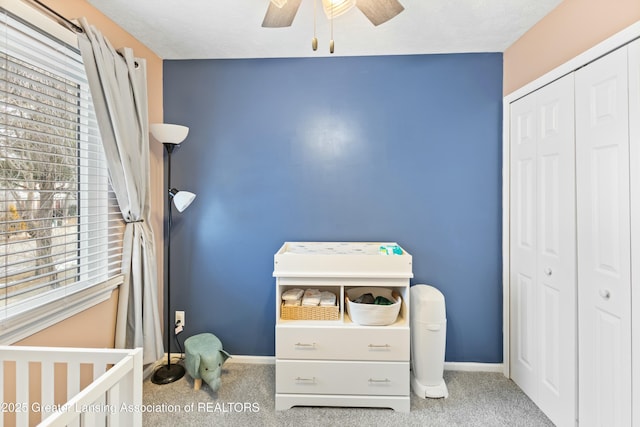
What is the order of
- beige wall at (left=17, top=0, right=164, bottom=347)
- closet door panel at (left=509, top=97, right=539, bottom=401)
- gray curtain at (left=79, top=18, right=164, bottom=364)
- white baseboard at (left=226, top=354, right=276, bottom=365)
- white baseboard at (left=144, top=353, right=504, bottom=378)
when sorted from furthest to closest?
1. white baseboard at (left=226, top=354, right=276, bottom=365)
2. white baseboard at (left=144, top=353, right=504, bottom=378)
3. closet door panel at (left=509, top=97, right=539, bottom=401)
4. gray curtain at (left=79, top=18, right=164, bottom=364)
5. beige wall at (left=17, top=0, right=164, bottom=347)

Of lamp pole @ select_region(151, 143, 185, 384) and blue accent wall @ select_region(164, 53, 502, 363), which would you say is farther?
blue accent wall @ select_region(164, 53, 502, 363)

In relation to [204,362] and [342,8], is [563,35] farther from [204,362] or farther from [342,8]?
[204,362]

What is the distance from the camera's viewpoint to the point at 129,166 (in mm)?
1869

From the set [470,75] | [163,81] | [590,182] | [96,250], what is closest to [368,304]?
[590,182]

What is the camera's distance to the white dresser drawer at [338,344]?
190cm

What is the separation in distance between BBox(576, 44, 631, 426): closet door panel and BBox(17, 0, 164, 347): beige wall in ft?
8.57

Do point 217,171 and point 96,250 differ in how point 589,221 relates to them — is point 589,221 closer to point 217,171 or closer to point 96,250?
point 217,171

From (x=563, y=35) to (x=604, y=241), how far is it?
114 cm

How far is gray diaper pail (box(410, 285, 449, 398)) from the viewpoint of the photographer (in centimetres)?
202

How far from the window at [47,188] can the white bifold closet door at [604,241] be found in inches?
101

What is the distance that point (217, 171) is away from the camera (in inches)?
95.9

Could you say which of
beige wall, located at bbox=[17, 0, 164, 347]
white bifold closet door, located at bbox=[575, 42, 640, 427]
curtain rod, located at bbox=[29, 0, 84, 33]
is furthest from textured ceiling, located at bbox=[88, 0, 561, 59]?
white bifold closet door, located at bbox=[575, 42, 640, 427]

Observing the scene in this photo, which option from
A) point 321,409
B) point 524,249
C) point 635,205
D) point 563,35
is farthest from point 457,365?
point 563,35

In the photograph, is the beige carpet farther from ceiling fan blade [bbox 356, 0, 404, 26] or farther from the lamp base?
ceiling fan blade [bbox 356, 0, 404, 26]
